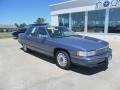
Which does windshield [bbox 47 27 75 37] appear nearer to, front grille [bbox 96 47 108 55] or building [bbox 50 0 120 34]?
front grille [bbox 96 47 108 55]

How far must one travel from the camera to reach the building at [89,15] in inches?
579

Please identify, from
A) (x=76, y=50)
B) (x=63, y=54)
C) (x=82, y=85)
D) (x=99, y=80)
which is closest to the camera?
(x=82, y=85)

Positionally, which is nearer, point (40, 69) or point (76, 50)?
point (76, 50)

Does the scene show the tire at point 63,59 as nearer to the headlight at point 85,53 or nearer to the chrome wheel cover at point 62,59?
the chrome wheel cover at point 62,59

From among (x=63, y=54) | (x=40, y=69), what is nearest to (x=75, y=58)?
(x=63, y=54)

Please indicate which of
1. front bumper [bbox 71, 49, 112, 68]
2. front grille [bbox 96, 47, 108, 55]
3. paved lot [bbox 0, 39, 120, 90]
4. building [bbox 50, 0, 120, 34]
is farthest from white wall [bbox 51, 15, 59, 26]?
front bumper [bbox 71, 49, 112, 68]

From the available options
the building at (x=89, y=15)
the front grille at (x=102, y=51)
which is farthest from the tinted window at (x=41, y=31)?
the building at (x=89, y=15)

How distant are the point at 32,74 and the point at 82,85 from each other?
1791 millimetres

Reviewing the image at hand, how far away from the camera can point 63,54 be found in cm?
600

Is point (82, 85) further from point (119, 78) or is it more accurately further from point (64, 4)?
point (64, 4)

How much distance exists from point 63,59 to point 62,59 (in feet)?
0.24

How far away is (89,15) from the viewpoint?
16781mm

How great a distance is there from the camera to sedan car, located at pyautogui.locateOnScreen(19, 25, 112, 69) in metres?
5.33

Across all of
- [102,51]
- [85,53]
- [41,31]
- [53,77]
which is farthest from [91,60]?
[41,31]
